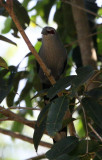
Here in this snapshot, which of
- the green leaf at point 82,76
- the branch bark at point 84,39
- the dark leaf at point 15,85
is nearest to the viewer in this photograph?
the green leaf at point 82,76

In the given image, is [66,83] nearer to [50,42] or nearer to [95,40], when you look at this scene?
[50,42]

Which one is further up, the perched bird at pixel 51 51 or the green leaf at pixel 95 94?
the perched bird at pixel 51 51

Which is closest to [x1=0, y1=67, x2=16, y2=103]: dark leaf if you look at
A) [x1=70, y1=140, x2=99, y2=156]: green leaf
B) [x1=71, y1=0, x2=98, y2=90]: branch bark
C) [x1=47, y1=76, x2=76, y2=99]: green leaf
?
[x1=47, y1=76, x2=76, y2=99]: green leaf

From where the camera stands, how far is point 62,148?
2.00 m

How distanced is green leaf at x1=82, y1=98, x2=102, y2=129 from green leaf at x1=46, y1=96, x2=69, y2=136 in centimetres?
14

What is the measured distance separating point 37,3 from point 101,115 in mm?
2715

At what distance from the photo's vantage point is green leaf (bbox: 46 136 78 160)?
193 cm

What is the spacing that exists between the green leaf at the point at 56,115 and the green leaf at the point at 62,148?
122mm

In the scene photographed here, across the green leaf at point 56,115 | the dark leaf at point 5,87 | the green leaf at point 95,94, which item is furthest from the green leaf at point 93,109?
the dark leaf at point 5,87

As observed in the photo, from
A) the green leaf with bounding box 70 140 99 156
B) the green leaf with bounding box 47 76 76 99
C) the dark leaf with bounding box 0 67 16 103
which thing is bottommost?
the green leaf with bounding box 70 140 99 156

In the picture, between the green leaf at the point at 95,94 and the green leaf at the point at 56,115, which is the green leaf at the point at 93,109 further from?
the green leaf at the point at 56,115

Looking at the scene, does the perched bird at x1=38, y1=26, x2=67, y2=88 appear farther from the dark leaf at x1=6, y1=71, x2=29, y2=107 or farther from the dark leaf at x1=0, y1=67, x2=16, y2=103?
the dark leaf at x1=0, y1=67, x2=16, y2=103

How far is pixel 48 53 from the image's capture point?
3758 mm

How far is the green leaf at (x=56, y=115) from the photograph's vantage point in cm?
193
